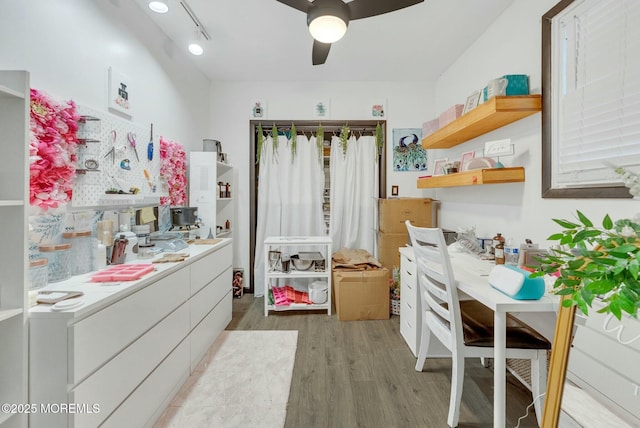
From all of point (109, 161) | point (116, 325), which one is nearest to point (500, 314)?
point (116, 325)

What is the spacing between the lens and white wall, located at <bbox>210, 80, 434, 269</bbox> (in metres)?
3.58

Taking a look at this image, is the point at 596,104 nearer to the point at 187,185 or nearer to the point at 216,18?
the point at 216,18

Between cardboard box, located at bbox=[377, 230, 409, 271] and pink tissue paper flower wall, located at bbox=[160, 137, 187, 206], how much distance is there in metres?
2.20

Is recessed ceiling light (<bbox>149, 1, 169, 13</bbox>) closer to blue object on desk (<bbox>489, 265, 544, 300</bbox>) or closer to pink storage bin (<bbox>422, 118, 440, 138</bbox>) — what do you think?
pink storage bin (<bbox>422, 118, 440, 138</bbox>)

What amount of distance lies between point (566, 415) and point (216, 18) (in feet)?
10.1

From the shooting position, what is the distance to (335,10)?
1627mm

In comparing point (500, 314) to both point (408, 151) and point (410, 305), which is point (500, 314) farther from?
point (408, 151)

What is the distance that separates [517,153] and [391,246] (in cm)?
160

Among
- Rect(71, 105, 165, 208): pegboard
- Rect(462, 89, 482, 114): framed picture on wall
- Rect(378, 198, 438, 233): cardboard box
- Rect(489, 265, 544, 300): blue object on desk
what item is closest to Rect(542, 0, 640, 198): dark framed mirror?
Rect(462, 89, 482, 114): framed picture on wall

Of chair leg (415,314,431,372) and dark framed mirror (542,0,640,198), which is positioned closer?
dark framed mirror (542,0,640,198)

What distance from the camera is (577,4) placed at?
1592 millimetres

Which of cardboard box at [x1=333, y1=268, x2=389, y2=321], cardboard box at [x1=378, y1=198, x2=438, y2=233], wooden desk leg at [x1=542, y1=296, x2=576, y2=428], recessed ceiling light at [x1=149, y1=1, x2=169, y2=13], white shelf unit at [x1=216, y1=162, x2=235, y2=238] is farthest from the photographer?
white shelf unit at [x1=216, y1=162, x2=235, y2=238]

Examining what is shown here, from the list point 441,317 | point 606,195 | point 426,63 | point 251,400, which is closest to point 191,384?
point 251,400

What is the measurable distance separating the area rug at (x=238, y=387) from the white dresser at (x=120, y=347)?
91 millimetres
